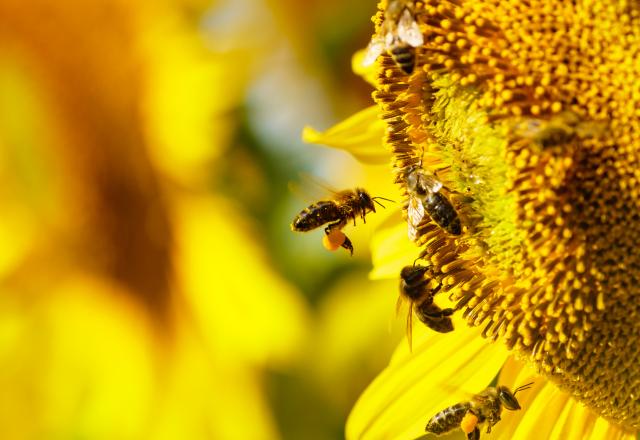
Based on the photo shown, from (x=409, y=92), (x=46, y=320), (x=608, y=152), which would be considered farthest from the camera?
(x=46, y=320)

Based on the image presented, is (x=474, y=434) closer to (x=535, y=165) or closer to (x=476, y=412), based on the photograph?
(x=476, y=412)

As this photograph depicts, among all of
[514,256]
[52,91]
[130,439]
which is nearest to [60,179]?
[52,91]

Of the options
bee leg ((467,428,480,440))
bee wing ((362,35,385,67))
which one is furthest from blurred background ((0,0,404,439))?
bee wing ((362,35,385,67))

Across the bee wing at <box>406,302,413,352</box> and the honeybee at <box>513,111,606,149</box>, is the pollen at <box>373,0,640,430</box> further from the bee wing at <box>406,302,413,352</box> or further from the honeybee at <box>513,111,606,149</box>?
the bee wing at <box>406,302,413,352</box>

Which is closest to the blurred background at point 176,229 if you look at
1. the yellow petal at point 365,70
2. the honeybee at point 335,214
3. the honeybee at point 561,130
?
the yellow petal at point 365,70

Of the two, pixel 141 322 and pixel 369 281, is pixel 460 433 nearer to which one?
pixel 369 281

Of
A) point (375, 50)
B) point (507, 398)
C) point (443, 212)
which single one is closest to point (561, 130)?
point (443, 212)
